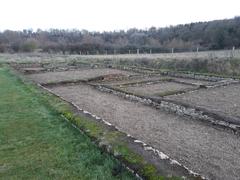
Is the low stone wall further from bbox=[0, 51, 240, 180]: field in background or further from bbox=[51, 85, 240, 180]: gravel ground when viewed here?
bbox=[51, 85, 240, 180]: gravel ground

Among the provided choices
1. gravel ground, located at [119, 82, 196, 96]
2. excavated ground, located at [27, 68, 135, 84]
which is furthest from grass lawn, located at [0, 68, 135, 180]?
excavated ground, located at [27, 68, 135, 84]

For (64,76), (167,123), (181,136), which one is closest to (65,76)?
(64,76)

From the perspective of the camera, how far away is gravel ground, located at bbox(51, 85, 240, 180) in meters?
7.61

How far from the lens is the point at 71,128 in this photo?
1046cm

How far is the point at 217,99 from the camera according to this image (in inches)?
617

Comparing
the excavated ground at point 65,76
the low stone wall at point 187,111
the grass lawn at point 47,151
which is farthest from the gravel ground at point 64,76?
the grass lawn at point 47,151

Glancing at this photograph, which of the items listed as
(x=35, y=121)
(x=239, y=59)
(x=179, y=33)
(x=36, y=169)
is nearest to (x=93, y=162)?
(x=36, y=169)

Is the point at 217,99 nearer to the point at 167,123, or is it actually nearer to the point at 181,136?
the point at 167,123

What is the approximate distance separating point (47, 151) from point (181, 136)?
166 inches

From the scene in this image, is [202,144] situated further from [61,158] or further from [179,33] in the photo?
[179,33]

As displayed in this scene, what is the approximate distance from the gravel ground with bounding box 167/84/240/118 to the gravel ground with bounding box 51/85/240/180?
211cm

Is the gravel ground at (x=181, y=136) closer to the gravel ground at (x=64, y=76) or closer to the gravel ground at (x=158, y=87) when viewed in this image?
the gravel ground at (x=158, y=87)

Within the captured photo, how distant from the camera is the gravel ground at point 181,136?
7.61 m

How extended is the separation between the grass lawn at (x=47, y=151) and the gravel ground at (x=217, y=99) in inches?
250
